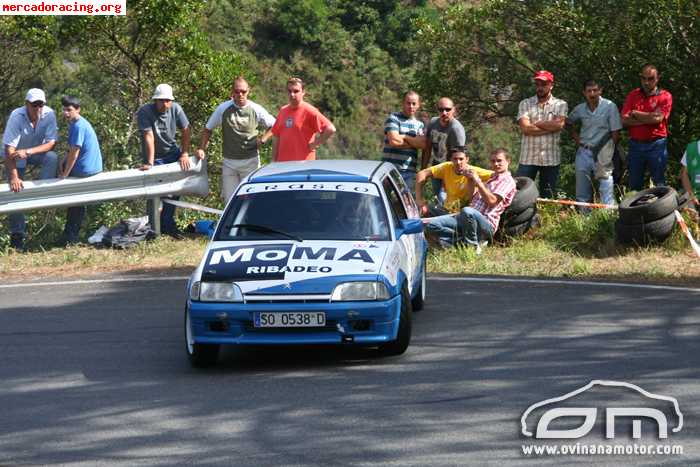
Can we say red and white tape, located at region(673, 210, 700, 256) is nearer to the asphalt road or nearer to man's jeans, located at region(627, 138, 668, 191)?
man's jeans, located at region(627, 138, 668, 191)

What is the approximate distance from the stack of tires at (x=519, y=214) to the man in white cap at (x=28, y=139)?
18.6 ft

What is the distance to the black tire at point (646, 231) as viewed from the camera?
47.0 ft

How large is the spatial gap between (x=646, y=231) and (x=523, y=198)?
1677mm

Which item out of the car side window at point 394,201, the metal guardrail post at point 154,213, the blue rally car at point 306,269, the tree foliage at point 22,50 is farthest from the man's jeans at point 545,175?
the tree foliage at point 22,50

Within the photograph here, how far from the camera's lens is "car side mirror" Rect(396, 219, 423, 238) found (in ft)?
34.0

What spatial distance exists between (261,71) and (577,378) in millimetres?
52770

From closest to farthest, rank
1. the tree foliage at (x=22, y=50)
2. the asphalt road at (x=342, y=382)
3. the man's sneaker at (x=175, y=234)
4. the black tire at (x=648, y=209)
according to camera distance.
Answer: the asphalt road at (x=342, y=382) → the black tire at (x=648, y=209) → the man's sneaker at (x=175, y=234) → the tree foliage at (x=22, y=50)

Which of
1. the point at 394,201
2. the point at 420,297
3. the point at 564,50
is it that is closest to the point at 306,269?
the point at 394,201

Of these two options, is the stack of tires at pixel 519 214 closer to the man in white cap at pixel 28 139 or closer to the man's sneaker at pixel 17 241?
the man in white cap at pixel 28 139

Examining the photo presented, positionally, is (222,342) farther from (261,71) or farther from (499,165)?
(261,71)

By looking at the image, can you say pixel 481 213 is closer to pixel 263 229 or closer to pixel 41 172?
pixel 263 229

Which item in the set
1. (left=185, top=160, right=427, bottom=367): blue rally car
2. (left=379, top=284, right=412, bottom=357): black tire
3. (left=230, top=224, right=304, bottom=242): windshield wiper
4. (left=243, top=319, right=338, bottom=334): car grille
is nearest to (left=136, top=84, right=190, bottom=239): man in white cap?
(left=185, top=160, right=427, bottom=367): blue rally car

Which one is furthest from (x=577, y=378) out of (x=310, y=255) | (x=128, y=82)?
(x=128, y=82)

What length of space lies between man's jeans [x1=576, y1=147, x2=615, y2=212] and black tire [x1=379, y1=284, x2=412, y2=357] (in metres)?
6.79
